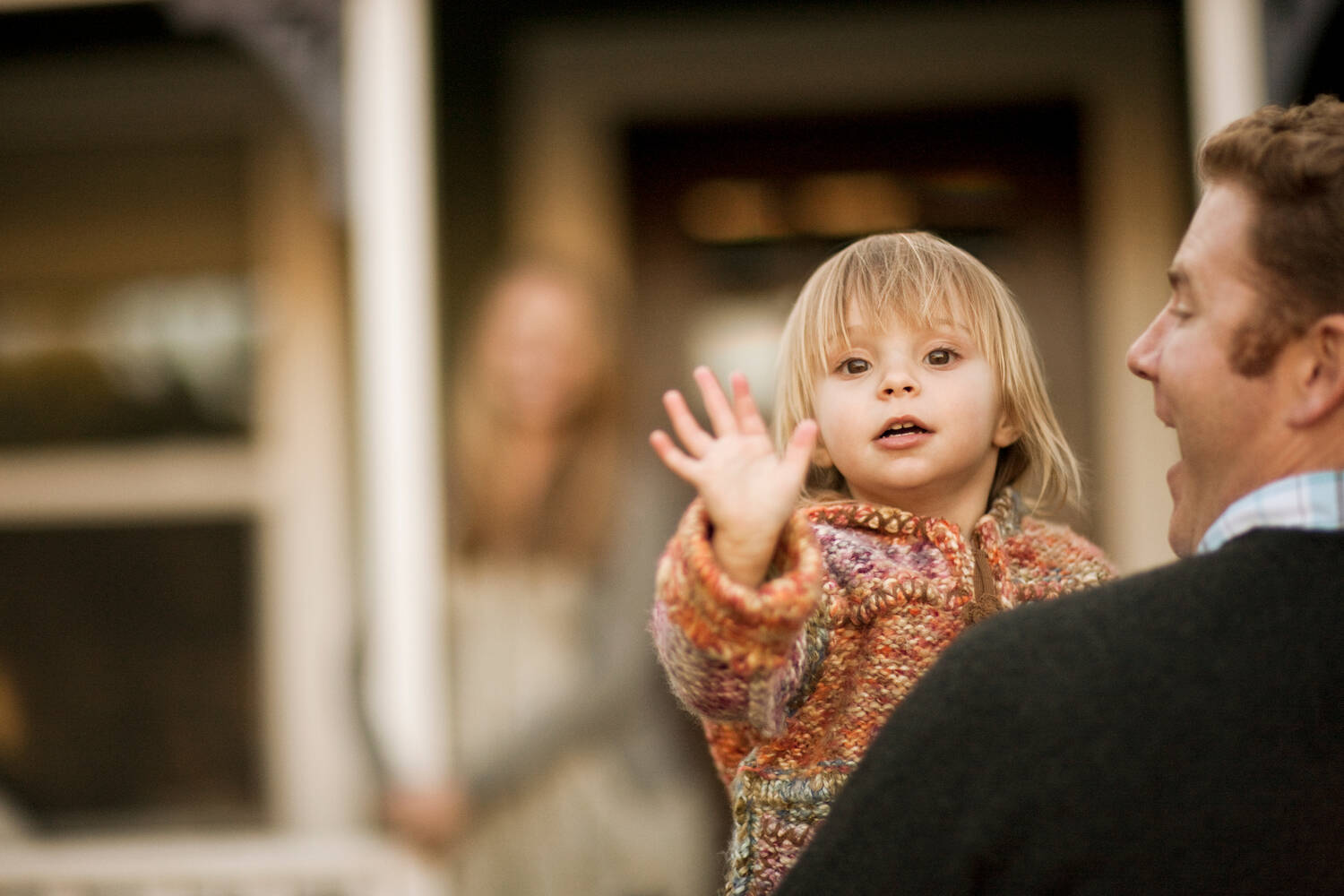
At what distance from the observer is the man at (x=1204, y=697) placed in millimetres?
818

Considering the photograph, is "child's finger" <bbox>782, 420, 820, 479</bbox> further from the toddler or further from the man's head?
the man's head

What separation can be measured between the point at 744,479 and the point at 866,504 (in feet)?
0.69

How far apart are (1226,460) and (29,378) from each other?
11.1 feet

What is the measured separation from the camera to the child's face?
3.55 ft

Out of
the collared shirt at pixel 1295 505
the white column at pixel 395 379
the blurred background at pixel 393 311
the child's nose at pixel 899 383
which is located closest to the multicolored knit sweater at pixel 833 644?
the child's nose at pixel 899 383

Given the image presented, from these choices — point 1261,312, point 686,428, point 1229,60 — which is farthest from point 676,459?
point 1229,60

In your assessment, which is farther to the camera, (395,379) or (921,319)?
(395,379)

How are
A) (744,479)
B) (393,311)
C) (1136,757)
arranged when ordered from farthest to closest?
(393,311)
(744,479)
(1136,757)

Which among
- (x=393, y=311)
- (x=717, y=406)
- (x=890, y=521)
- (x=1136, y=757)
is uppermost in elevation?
(x=393, y=311)

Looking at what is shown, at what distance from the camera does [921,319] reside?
1.10 m

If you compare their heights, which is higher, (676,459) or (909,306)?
(909,306)

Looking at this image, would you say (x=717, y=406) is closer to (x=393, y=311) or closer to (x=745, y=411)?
(x=745, y=411)

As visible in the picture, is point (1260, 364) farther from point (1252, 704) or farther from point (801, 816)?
point (801, 816)

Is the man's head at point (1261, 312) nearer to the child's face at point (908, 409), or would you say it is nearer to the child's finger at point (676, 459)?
the child's face at point (908, 409)
